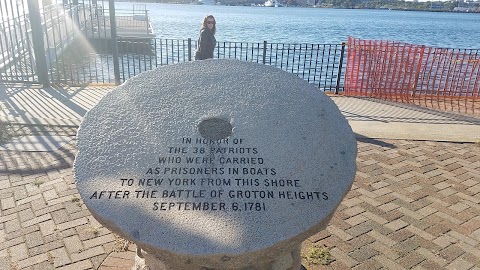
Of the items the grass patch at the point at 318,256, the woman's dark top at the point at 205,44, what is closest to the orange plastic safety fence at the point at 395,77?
the woman's dark top at the point at 205,44

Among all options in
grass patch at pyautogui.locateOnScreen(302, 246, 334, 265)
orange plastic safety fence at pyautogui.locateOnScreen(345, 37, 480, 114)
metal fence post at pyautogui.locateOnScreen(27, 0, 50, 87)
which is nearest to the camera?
grass patch at pyautogui.locateOnScreen(302, 246, 334, 265)

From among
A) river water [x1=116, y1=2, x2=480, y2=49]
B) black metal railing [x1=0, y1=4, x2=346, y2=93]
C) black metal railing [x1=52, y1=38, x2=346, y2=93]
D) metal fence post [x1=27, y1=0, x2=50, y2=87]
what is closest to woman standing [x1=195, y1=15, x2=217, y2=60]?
black metal railing [x1=52, y1=38, x2=346, y2=93]

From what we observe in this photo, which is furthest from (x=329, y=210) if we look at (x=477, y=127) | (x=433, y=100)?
(x=433, y=100)

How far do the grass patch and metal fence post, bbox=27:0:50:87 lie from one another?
26.1 feet

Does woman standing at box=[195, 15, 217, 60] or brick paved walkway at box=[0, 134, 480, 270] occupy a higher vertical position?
woman standing at box=[195, 15, 217, 60]

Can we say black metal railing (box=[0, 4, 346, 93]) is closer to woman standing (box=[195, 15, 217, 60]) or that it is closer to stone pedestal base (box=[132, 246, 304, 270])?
woman standing (box=[195, 15, 217, 60])

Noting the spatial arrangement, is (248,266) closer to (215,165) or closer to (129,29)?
(215,165)

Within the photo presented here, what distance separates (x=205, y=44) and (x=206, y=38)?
106 millimetres

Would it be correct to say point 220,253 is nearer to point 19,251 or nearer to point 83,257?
point 83,257

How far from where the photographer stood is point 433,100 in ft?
34.4

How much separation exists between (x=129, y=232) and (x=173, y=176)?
20.0 inches

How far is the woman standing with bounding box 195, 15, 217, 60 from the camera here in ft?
23.9

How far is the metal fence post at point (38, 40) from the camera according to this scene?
30.5 feet

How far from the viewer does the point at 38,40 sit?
9.45 m
